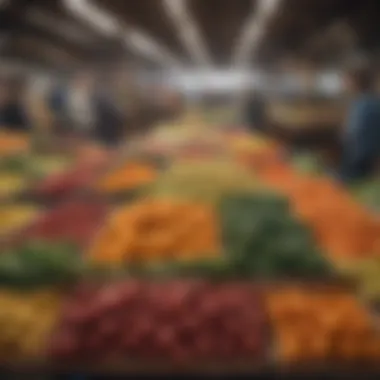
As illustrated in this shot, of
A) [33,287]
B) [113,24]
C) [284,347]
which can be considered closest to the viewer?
[284,347]

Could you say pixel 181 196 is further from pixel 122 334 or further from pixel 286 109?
pixel 122 334

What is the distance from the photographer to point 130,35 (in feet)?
4.01

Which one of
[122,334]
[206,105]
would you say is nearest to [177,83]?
[206,105]

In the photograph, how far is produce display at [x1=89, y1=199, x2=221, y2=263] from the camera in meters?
1.13

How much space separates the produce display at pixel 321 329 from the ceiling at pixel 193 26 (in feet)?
1.78

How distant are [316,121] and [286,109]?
8 centimetres

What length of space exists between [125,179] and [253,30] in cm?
46

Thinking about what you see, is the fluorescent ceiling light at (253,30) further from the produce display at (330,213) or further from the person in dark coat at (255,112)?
the produce display at (330,213)

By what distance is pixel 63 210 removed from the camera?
128 centimetres

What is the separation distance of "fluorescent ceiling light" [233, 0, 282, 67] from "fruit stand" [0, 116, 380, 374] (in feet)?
0.55

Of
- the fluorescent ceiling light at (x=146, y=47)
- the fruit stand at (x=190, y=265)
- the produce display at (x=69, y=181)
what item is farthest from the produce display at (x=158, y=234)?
the fluorescent ceiling light at (x=146, y=47)

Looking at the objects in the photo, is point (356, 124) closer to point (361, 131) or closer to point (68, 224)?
point (361, 131)

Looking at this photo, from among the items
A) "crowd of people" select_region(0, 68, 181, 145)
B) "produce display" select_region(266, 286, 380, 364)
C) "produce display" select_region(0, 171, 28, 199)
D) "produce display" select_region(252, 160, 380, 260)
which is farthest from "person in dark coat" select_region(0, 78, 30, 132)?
"produce display" select_region(266, 286, 380, 364)

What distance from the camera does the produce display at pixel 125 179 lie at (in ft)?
4.28
